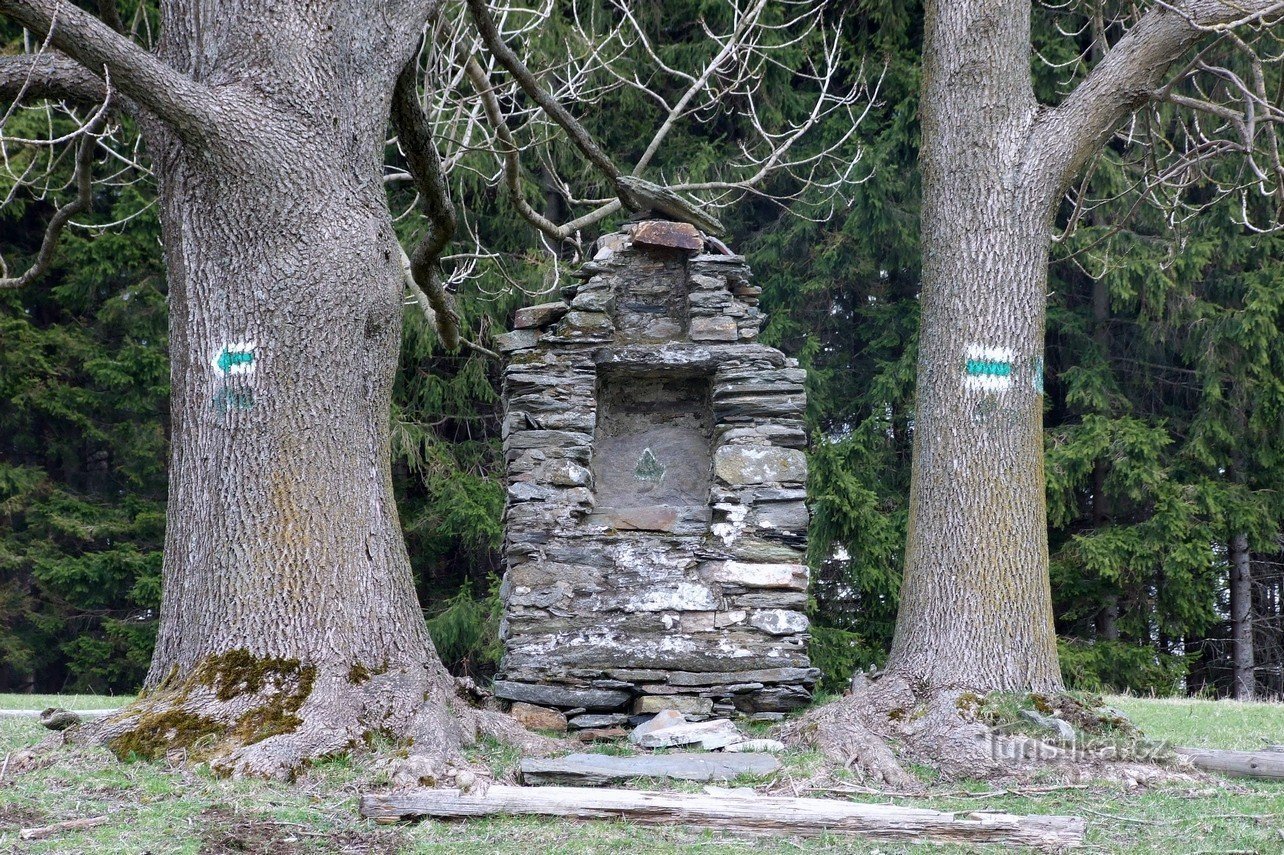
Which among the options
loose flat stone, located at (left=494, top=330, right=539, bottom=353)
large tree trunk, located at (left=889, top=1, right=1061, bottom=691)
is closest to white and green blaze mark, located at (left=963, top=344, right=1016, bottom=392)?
large tree trunk, located at (left=889, top=1, right=1061, bottom=691)

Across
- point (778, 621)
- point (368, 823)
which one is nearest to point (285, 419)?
point (368, 823)

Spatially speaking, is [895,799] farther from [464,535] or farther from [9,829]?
[464,535]

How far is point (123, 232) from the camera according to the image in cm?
1227

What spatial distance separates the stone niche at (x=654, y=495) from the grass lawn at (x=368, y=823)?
162 cm

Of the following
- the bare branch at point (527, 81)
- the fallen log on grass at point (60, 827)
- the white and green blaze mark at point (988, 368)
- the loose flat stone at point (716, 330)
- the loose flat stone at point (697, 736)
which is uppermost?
the bare branch at point (527, 81)

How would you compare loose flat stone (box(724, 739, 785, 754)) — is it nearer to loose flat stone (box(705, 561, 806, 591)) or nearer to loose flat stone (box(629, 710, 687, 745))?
loose flat stone (box(629, 710, 687, 745))

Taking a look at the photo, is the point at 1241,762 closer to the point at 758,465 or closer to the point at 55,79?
the point at 758,465

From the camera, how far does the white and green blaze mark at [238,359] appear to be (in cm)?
469

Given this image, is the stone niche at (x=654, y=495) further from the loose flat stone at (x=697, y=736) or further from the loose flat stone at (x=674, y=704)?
the loose flat stone at (x=697, y=736)

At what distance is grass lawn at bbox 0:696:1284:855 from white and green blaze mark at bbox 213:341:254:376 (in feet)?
5.39

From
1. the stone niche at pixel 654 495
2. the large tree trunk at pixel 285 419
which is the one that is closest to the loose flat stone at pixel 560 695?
the stone niche at pixel 654 495

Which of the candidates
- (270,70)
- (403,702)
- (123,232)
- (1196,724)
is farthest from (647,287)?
(123,232)

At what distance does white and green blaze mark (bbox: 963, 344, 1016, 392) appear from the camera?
19.2 ft

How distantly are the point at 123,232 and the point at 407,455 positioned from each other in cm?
436
